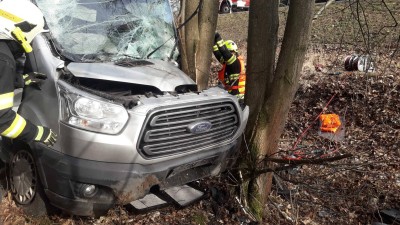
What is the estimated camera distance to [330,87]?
7.75 m

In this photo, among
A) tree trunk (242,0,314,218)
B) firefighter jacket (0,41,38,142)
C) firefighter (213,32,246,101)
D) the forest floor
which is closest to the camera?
firefighter jacket (0,41,38,142)

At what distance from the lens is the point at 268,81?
3943mm

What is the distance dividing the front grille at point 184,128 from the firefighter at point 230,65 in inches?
120

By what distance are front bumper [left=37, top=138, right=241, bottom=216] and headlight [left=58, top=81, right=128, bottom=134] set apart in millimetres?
283

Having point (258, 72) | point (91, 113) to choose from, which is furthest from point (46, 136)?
point (258, 72)

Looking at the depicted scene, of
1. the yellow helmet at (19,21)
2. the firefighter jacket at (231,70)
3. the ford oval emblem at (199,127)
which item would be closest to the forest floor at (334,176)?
the ford oval emblem at (199,127)

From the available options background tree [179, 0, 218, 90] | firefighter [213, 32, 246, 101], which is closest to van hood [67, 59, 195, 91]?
background tree [179, 0, 218, 90]

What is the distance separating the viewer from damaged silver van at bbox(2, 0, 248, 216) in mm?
3107

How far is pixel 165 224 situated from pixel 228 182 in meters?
0.83

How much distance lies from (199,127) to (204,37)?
2060 millimetres

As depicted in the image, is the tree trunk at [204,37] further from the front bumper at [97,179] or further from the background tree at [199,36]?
the front bumper at [97,179]

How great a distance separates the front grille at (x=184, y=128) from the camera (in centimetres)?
318

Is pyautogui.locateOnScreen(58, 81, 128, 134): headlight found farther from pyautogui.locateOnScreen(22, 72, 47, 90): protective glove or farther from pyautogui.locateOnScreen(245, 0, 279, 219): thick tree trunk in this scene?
pyautogui.locateOnScreen(245, 0, 279, 219): thick tree trunk

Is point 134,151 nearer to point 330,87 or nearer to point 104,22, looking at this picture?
point 104,22
